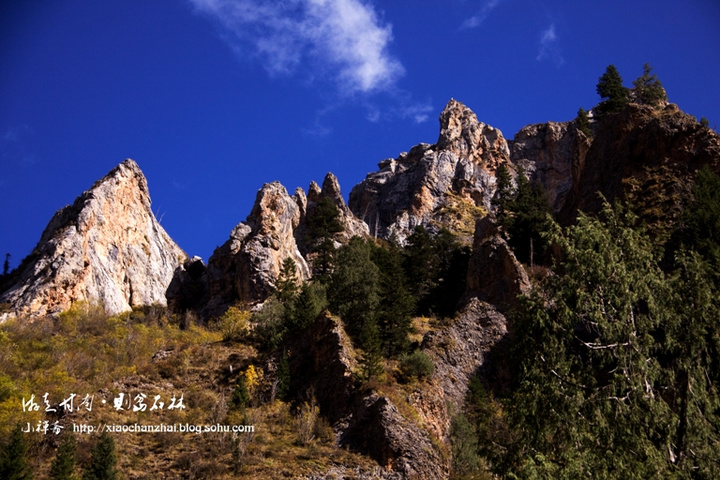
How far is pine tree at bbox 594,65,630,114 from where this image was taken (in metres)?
61.3

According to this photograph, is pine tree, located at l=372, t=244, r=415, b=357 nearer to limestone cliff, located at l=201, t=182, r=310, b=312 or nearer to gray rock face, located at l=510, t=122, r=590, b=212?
limestone cliff, located at l=201, t=182, r=310, b=312

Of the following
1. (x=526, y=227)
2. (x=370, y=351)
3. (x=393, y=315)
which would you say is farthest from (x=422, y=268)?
(x=370, y=351)

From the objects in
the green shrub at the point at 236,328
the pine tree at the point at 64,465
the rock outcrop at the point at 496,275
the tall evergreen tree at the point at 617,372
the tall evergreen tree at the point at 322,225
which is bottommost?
the pine tree at the point at 64,465

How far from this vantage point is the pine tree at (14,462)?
18312 mm

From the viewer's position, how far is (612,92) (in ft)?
211

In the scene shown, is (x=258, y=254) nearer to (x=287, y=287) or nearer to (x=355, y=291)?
(x=287, y=287)

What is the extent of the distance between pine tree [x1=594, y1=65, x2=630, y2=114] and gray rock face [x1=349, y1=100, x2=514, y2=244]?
27.6m

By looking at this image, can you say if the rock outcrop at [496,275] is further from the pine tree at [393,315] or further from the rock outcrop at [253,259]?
the rock outcrop at [253,259]

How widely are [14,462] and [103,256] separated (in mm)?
43505

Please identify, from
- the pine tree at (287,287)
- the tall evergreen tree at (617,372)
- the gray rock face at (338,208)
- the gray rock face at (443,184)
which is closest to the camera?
the tall evergreen tree at (617,372)

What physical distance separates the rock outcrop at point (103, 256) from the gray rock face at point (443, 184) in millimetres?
36546

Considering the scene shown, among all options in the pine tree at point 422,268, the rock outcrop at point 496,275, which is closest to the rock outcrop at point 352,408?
the rock outcrop at point 496,275

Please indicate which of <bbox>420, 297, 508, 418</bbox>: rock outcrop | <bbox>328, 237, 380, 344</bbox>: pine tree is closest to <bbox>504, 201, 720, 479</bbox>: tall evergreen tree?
<bbox>420, 297, 508, 418</bbox>: rock outcrop

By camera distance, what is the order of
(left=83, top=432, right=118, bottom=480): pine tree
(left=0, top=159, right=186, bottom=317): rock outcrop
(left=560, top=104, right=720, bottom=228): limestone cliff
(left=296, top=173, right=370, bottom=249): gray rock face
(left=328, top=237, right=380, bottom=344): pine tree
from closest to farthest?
(left=83, top=432, right=118, bottom=480): pine tree < (left=328, top=237, right=380, bottom=344): pine tree < (left=560, top=104, right=720, bottom=228): limestone cliff < (left=0, top=159, right=186, bottom=317): rock outcrop < (left=296, top=173, right=370, bottom=249): gray rock face
